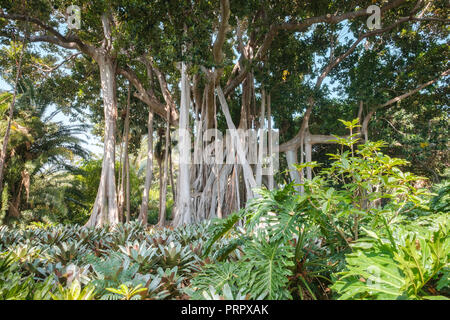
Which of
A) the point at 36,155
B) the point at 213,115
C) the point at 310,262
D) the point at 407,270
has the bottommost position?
the point at 310,262

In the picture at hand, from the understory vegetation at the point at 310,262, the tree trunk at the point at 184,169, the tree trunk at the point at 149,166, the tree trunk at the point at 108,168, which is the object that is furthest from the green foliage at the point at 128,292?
the tree trunk at the point at 149,166

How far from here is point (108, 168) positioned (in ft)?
18.0

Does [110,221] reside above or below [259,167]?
below

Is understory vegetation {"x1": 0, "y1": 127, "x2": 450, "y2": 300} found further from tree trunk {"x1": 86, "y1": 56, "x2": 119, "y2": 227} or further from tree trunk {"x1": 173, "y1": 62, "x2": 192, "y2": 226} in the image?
tree trunk {"x1": 86, "y1": 56, "x2": 119, "y2": 227}

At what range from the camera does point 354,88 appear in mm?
6703

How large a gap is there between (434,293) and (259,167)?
4.88 m

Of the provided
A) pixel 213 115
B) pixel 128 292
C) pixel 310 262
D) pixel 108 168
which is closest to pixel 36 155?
pixel 108 168

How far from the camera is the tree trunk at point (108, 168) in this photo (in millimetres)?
5184

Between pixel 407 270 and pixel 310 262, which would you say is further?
pixel 310 262

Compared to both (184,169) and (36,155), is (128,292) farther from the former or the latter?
(36,155)
